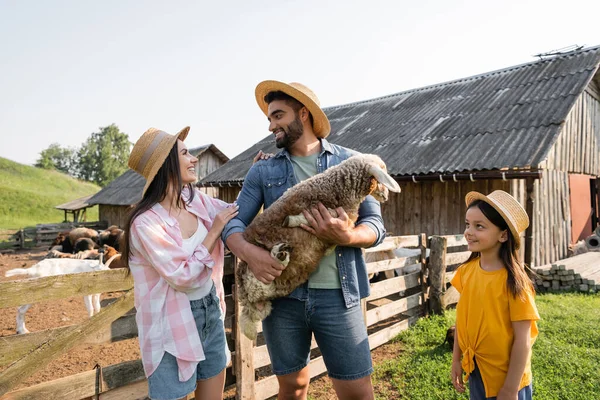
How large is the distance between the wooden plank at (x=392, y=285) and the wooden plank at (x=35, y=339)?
3.57 metres

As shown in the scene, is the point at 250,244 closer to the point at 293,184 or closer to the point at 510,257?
the point at 293,184

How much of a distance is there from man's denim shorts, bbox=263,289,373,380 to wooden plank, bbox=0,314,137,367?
1470 mm

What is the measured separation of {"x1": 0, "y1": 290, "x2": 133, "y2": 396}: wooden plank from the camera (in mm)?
2442

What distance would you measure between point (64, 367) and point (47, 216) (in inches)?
1485

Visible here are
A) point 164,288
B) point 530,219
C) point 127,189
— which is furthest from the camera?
point 127,189

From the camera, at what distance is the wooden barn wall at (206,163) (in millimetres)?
25484

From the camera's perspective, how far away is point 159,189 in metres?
2.27

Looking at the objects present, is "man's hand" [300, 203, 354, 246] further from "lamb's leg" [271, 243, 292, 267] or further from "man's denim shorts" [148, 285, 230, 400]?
"man's denim shorts" [148, 285, 230, 400]

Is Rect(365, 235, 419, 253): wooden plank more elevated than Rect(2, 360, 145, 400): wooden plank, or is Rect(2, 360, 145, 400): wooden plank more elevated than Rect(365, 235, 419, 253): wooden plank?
Rect(365, 235, 419, 253): wooden plank

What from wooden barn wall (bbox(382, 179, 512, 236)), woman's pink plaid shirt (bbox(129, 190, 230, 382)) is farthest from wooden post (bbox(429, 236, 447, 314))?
woman's pink plaid shirt (bbox(129, 190, 230, 382))

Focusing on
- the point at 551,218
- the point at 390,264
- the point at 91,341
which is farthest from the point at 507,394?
the point at 551,218

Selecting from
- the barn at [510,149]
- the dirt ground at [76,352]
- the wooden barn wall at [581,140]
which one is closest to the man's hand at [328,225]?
the dirt ground at [76,352]

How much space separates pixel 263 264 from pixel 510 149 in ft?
28.6

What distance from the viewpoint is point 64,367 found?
5.20 m
